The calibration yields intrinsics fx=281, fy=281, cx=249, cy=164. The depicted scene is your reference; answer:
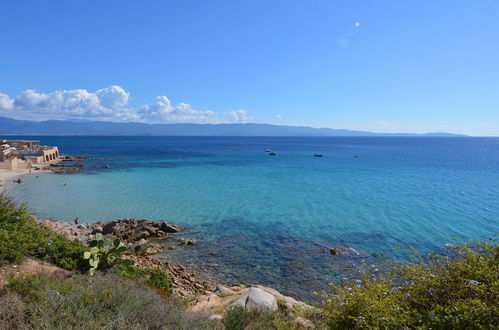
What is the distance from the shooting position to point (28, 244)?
8.73m

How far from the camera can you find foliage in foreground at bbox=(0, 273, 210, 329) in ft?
16.7

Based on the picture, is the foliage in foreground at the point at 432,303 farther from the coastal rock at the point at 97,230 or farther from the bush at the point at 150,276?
the coastal rock at the point at 97,230

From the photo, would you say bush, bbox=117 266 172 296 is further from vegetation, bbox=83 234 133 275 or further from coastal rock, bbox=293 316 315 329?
coastal rock, bbox=293 316 315 329

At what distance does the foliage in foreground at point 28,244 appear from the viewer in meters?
8.30

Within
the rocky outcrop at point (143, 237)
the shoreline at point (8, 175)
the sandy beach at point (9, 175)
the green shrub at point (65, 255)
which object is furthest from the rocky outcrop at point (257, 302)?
the sandy beach at point (9, 175)

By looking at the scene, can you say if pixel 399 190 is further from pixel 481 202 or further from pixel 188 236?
pixel 188 236

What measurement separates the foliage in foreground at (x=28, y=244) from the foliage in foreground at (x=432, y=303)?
26.0 ft

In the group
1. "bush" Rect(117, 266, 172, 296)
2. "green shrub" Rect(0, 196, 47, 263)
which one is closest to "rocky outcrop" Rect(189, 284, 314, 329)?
"bush" Rect(117, 266, 172, 296)

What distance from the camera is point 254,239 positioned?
19.5m

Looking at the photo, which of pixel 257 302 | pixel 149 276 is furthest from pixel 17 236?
pixel 257 302

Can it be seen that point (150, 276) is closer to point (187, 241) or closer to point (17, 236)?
point (17, 236)

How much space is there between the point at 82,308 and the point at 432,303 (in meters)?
6.67

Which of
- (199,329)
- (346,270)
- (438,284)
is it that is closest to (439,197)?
(346,270)

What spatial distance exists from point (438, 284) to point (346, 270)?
32.7 ft
